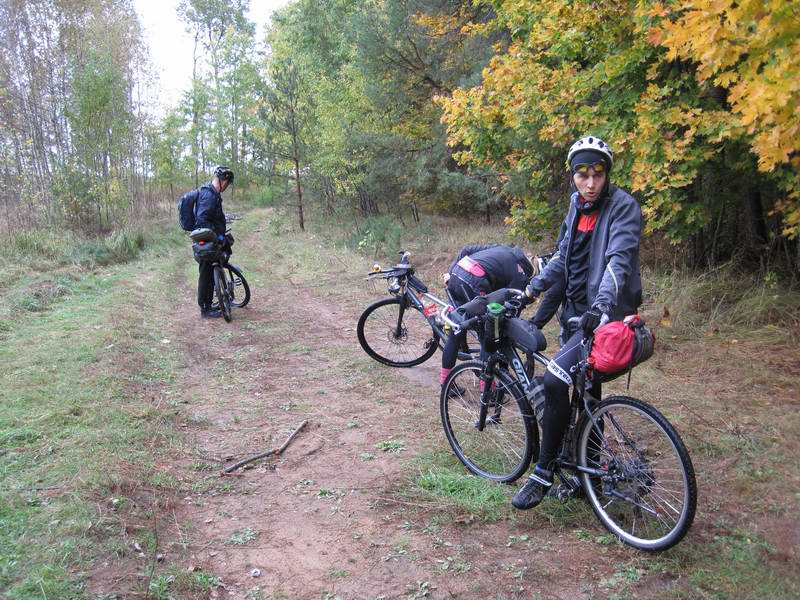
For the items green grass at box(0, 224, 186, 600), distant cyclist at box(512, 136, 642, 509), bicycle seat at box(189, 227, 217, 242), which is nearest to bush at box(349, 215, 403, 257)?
bicycle seat at box(189, 227, 217, 242)

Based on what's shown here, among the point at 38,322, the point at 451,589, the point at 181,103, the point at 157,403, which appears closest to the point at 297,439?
the point at 157,403

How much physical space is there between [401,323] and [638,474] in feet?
12.0

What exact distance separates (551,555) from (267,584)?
1.42m

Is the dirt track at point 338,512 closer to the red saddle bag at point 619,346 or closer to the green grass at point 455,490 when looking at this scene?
the green grass at point 455,490

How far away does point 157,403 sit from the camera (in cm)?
512

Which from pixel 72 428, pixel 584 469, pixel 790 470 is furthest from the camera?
pixel 72 428

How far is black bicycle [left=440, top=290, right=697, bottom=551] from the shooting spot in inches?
112

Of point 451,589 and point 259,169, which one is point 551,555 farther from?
point 259,169

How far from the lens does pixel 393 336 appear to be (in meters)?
6.43

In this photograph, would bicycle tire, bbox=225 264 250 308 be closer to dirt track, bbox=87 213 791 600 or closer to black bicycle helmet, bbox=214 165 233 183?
black bicycle helmet, bbox=214 165 233 183

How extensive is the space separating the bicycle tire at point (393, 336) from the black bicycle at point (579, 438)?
230 centimetres

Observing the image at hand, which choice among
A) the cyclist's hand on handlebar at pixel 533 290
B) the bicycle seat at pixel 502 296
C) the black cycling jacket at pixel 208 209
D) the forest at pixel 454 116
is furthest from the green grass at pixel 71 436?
the forest at pixel 454 116

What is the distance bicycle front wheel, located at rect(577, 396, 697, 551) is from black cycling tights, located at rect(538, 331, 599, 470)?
0.13 metres

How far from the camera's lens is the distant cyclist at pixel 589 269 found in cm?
300
